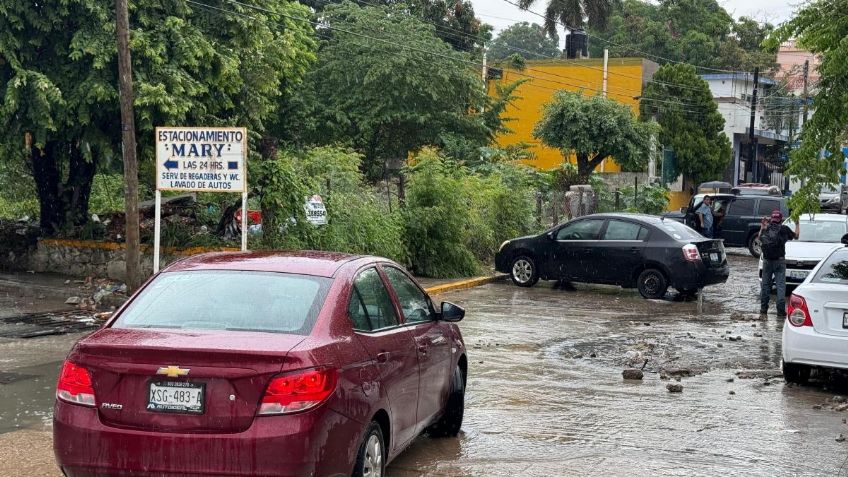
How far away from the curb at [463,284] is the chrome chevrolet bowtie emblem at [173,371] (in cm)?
1371

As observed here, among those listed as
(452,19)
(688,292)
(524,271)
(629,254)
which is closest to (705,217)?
(524,271)

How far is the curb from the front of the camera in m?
19.4

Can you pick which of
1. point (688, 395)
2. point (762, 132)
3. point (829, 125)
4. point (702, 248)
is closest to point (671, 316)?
point (702, 248)

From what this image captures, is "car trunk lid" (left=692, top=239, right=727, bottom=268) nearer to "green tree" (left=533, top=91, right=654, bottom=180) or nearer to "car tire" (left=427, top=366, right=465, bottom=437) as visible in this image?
"car tire" (left=427, top=366, right=465, bottom=437)

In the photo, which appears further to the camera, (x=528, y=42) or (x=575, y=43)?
(x=528, y=42)

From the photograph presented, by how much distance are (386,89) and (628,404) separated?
27.8m

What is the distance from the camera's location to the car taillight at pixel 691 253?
18375 millimetres

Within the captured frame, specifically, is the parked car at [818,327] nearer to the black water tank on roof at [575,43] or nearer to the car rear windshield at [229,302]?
the car rear windshield at [229,302]

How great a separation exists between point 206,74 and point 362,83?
1954 centimetres

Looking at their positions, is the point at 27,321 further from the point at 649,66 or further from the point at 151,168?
the point at 649,66

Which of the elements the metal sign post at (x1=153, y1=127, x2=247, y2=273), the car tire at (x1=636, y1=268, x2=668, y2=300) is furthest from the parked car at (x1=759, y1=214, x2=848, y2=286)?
the metal sign post at (x1=153, y1=127, x2=247, y2=273)

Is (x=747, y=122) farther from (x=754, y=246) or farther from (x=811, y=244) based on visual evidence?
(x=811, y=244)

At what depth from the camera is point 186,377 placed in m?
5.07

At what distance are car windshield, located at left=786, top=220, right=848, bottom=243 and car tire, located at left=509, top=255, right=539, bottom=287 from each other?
Answer: 16.8ft
